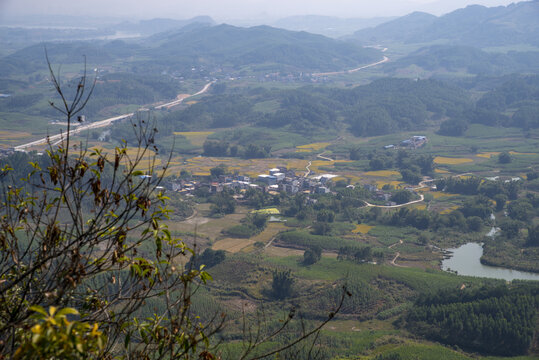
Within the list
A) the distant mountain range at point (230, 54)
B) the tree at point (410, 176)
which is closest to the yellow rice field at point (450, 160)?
the tree at point (410, 176)

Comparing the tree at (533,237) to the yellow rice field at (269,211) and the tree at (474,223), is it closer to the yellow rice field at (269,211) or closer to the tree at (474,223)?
the tree at (474,223)

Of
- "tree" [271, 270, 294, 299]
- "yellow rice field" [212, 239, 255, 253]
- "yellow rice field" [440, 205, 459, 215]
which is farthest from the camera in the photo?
"yellow rice field" [440, 205, 459, 215]

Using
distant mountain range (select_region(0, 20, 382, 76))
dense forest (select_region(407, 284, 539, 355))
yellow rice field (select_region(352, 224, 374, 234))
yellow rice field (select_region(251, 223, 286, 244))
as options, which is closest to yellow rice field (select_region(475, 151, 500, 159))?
yellow rice field (select_region(352, 224, 374, 234))

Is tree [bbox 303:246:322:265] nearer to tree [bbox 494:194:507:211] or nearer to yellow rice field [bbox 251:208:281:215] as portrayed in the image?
yellow rice field [bbox 251:208:281:215]

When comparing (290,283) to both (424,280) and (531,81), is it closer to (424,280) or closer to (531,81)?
(424,280)

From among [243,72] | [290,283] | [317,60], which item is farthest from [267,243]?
[317,60]

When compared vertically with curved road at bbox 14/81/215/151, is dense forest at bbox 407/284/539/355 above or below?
above

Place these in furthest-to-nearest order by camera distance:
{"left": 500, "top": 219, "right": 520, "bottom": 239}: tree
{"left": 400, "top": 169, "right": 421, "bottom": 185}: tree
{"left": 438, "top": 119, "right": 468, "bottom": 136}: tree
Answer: {"left": 438, "top": 119, "right": 468, "bottom": 136}: tree → {"left": 400, "top": 169, "right": 421, "bottom": 185}: tree → {"left": 500, "top": 219, "right": 520, "bottom": 239}: tree
